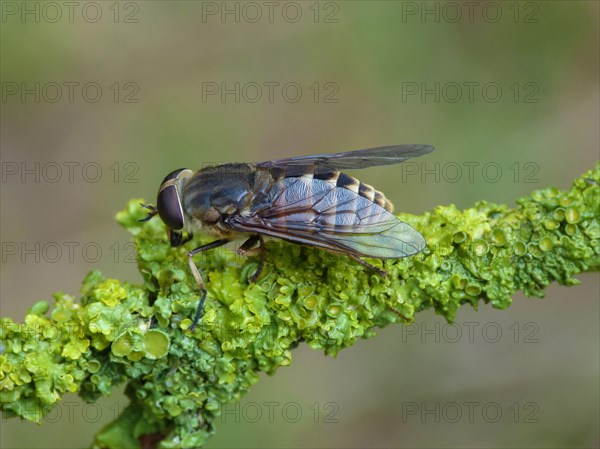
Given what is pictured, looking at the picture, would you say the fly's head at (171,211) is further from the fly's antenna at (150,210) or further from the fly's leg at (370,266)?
the fly's leg at (370,266)

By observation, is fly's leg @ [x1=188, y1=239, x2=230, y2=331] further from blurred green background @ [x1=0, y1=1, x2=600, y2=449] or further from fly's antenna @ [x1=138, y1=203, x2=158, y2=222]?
blurred green background @ [x1=0, y1=1, x2=600, y2=449]

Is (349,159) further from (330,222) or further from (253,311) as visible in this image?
(253,311)

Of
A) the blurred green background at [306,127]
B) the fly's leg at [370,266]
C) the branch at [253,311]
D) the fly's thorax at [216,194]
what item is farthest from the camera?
the blurred green background at [306,127]

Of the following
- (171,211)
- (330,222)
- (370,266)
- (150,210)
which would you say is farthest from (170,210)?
(370,266)

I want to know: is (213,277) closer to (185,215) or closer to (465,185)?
(185,215)

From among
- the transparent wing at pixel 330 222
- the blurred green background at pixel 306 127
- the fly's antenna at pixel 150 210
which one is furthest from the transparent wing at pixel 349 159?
the blurred green background at pixel 306 127
